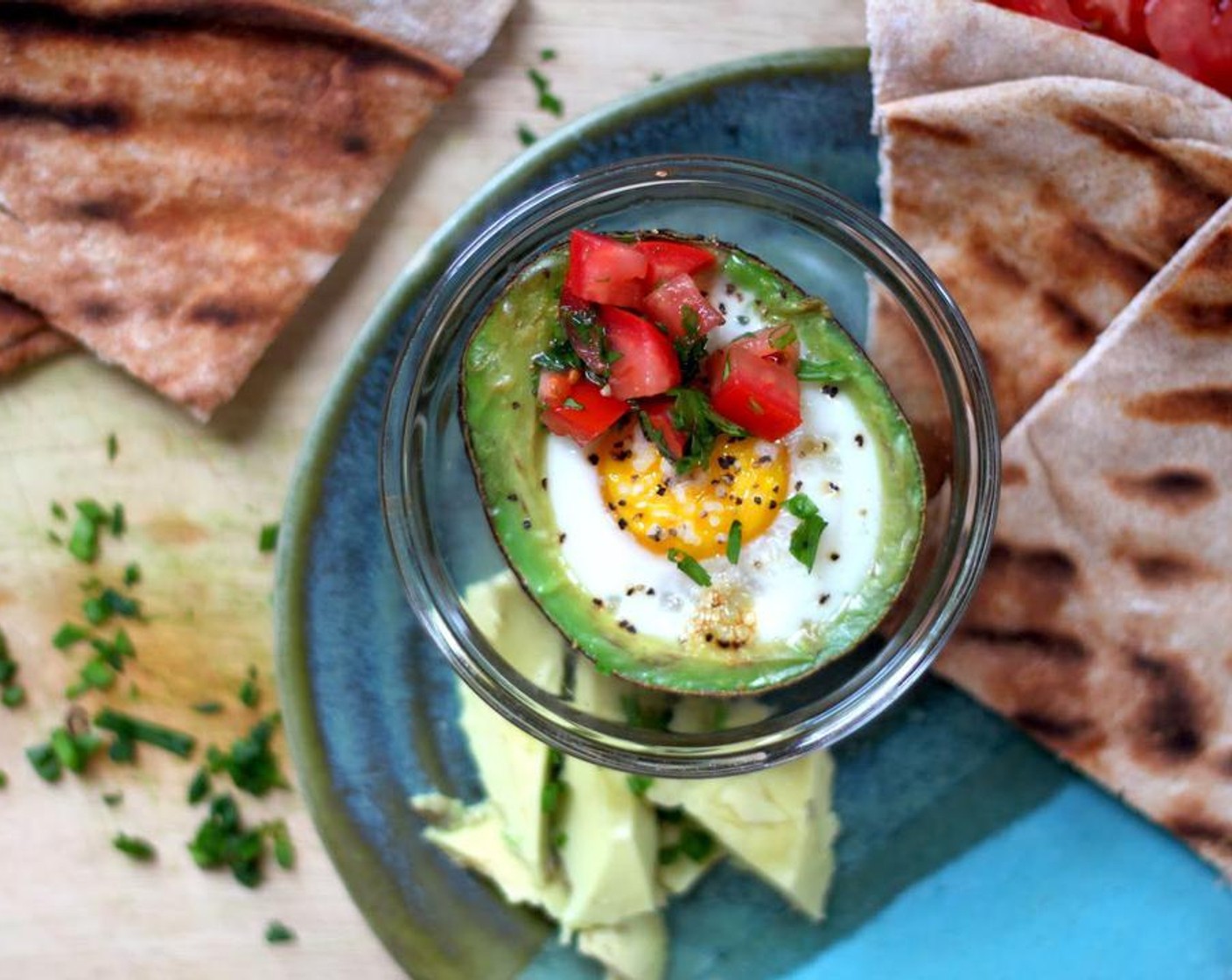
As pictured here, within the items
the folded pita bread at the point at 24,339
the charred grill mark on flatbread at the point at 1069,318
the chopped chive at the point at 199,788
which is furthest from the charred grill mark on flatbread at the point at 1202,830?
the folded pita bread at the point at 24,339

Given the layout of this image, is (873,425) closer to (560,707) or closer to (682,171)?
(682,171)

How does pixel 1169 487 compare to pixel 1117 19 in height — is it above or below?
below

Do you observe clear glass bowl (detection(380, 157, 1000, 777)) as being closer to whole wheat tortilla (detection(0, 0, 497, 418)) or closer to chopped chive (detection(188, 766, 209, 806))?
whole wheat tortilla (detection(0, 0, 497, 418))

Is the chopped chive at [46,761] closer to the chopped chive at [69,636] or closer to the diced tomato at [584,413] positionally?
the chopped chive at [69,636]

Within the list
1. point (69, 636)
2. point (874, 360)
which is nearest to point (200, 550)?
point (69, 636)

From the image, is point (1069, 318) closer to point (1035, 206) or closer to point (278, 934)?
point (1035, 206)

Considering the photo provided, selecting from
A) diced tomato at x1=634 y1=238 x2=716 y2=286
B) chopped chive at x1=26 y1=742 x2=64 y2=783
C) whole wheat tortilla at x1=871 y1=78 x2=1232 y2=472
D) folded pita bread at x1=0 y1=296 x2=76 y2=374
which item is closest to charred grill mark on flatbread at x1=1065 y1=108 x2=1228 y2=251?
whole wheat tortilla at x1=871 y1=78 x2=1232 y2=472
